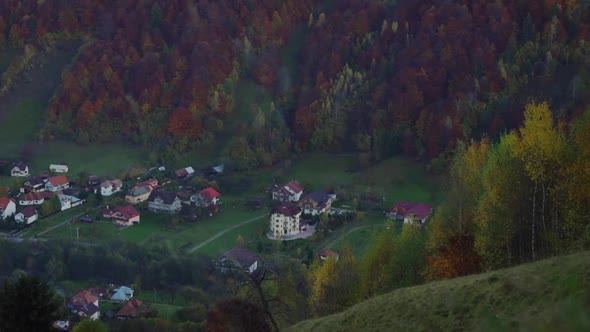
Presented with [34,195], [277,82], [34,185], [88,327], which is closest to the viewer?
[88,327]

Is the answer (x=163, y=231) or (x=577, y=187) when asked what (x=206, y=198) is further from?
(x=577, y=187)

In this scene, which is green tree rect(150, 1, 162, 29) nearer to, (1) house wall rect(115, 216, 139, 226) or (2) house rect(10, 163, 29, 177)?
(2) house rect(10, 163, 29, 177)

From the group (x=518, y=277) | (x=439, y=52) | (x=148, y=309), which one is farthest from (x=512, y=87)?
(x=518, y=277)

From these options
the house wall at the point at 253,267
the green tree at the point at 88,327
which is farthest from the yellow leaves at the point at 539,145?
the house wall at the point at 253,267

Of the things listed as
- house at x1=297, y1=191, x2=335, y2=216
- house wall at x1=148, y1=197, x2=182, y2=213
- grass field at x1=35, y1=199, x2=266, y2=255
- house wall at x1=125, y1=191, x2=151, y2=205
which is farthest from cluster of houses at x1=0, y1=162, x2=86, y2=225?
house at x1=297, y1=191, x2=335, y2=216

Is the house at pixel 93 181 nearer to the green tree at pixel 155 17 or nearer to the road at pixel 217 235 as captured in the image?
the road at pixel 217 235

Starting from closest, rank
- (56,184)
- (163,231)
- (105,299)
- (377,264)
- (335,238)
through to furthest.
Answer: (377,264)
(105,299)
(335,238)
(163,231)
(56,184)

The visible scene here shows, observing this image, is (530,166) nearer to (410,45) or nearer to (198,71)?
(410,45)

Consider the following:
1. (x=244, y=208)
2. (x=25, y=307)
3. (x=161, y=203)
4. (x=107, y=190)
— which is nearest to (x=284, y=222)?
(x=244, y=208)
